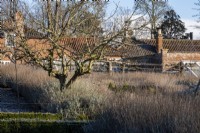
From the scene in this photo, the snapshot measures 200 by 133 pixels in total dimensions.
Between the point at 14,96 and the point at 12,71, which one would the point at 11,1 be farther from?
the point at 12,71

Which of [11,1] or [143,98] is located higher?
[11,1]

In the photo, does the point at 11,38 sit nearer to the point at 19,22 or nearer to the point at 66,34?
the point at 19,22

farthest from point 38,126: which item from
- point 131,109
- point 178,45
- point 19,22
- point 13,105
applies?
point 178,45

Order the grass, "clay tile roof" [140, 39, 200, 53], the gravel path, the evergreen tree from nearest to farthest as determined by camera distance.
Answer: the grass < the gravel path < "clay tile roof" [140, 39, 200, 53] < the evergreen tree

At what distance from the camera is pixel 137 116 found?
8703 mm

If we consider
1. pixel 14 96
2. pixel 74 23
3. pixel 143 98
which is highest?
pixel 74 23

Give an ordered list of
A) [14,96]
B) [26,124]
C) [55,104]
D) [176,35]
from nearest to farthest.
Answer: [26,124]
[55,104]
[14,96]
[176,35]

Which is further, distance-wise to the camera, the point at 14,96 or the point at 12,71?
the point at 12,71

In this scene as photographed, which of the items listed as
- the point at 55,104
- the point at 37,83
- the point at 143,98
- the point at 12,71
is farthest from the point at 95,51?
the point at 12,71

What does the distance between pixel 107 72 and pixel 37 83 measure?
19.0ft

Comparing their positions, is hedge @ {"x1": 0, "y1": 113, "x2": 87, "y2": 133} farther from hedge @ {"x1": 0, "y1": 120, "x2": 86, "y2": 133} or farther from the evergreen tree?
the evergreen tree

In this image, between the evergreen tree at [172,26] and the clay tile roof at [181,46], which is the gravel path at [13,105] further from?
the evergreen tree at [172,26]

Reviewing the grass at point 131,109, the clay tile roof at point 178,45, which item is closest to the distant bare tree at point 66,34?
the grass at point 131,109

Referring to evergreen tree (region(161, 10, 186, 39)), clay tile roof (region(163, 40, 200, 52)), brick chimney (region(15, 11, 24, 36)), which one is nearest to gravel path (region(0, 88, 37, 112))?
brick chimney (region(15, 11, 24, 36))
